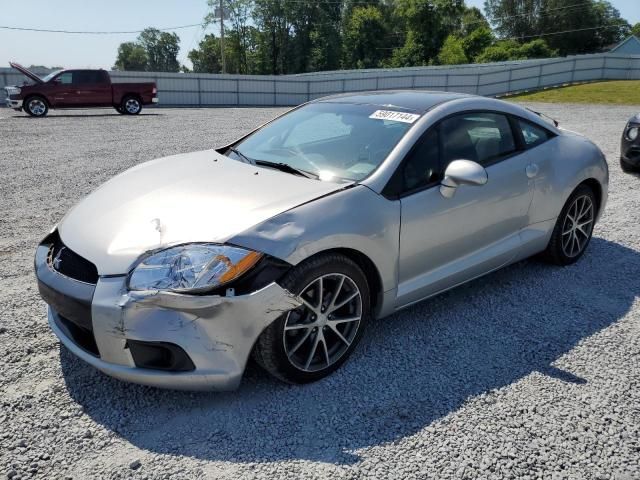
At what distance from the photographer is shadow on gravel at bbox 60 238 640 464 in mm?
2477

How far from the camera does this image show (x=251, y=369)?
9.91 ft

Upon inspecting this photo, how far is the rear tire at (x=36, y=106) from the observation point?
692 inches

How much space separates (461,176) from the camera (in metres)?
3.17

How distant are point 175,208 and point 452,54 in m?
56.7

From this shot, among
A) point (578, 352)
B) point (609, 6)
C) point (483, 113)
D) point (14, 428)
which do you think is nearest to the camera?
point (14, 428)

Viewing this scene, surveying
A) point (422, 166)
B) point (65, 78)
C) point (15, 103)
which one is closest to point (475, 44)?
point (65, 78)

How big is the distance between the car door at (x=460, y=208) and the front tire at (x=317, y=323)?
1.23 feet

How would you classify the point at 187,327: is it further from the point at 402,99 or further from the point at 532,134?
the point at 532,134

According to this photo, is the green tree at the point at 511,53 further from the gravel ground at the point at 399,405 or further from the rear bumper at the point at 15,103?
the gravel ground at the point at 399,405

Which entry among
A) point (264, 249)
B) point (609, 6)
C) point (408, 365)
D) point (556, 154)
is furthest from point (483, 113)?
point (609, 6)

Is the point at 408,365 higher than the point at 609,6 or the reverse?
the reverse

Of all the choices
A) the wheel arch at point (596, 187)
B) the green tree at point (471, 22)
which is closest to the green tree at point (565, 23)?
the green tree at point (471, 22)

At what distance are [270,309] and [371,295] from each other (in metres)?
0.82

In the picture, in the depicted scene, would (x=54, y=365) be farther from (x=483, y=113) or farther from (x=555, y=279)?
(x=555, y=279)
